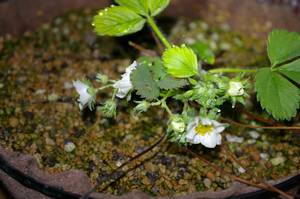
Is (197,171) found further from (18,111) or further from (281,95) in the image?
(18,111)

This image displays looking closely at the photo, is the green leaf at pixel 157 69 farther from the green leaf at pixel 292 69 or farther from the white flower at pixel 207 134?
the green leaf at pixel 292 69

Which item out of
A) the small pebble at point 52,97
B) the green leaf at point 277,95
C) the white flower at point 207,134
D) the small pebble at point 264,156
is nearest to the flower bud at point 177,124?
the white flower at point 207,134

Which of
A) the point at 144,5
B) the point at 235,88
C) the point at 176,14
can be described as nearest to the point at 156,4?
the point at 144,5

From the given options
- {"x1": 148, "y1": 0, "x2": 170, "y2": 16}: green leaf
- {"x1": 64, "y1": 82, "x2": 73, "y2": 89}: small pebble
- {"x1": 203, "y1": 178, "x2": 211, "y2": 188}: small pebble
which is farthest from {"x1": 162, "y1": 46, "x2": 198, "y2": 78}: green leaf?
{"x1": 64, "y1": 82, "x2": 73, "y2": 89}: small pebble

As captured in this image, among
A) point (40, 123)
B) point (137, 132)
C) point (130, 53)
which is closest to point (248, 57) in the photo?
point (130, 53)

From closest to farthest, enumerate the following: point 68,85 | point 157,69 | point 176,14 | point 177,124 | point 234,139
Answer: point 177,124 < point 157,69 < point 234,139 < point 68,85 < point 176,14

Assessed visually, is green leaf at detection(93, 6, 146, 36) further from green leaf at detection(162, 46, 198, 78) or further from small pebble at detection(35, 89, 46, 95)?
small pebble at detection(35, 89, 46, 95)

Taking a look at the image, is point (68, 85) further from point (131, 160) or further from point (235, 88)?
point (235, 88)
